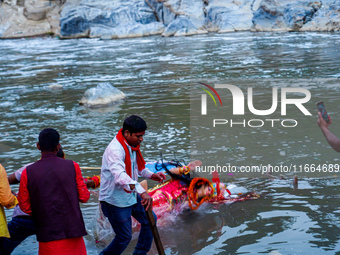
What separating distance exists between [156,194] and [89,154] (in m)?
3.08

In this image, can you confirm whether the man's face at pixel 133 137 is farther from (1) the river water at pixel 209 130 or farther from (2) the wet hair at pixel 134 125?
(1) the river water at pixel 209 130

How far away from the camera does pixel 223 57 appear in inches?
802

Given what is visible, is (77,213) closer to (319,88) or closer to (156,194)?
(156,194)

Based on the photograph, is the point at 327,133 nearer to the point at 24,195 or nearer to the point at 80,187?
the point at 80,187

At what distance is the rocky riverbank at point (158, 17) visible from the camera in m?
31.9

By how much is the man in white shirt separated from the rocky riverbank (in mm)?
28250

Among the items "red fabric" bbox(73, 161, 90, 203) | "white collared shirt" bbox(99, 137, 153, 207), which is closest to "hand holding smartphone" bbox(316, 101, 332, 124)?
"white collared shirt" bbox(99, 137, 153, 207)

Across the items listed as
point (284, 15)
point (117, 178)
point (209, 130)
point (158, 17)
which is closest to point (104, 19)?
point (158, 17)

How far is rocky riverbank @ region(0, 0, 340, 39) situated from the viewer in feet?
105

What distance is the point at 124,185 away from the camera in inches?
147

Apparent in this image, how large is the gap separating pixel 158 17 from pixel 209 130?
116 ft

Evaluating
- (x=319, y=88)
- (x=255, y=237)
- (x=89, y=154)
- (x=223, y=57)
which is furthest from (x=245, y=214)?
(x=223, y=57)

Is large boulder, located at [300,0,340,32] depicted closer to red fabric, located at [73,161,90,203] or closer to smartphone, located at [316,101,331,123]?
smartphone, located at [316,101,331,123]

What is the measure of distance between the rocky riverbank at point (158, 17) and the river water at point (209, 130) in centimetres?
960
